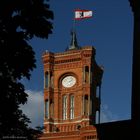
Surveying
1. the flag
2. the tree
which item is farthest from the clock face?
the tree

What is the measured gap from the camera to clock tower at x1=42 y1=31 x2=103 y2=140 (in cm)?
8500

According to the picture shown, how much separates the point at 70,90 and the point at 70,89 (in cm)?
15

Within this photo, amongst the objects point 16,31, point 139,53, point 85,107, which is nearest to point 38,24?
point 16,31

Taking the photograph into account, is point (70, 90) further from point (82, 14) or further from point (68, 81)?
point (82, 14)

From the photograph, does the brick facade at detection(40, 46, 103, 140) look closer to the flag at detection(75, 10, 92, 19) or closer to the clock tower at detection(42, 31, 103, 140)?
the clock tower at detection(42, 31, 103, 140)

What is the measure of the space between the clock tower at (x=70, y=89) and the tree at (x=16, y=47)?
62959 mm

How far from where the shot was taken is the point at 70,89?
8719cm

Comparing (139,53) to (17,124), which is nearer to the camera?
(17,124)

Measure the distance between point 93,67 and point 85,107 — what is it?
6.00 m

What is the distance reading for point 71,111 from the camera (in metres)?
85.9

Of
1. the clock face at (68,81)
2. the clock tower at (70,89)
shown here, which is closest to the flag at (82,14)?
the clock tower at (70,89)

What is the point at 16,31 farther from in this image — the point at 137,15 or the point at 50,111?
the point at 50,111

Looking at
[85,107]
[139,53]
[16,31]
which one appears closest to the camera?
[16,31]

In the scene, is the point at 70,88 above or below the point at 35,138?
above
